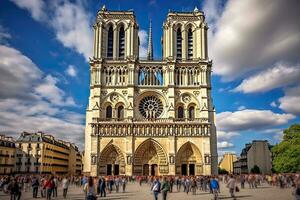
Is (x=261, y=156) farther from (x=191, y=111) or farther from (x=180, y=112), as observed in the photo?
(x=180, y=112)

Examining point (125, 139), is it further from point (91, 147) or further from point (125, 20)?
point (125, 20)

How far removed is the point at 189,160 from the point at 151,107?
9.99m

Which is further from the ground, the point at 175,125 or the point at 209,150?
the point at 175,125

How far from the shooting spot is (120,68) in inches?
2064

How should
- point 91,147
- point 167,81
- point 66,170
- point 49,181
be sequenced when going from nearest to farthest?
point 49,181, point 91,147, point 167,81, point 66,170

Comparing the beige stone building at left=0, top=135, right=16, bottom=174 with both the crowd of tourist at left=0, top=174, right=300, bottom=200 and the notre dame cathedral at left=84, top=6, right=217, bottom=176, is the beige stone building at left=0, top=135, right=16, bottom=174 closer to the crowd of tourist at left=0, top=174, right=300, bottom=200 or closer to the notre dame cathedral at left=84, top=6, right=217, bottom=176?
the crowd of tourist at left=0, top=174, right=300, bottom=200

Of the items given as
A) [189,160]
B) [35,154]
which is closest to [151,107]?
[189,160]

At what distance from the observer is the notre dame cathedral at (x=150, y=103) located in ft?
160

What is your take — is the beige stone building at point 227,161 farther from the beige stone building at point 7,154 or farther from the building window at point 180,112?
the beige stone building at point 7,154

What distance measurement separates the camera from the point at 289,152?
44156 mm

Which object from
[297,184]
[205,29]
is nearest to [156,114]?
[205,29]

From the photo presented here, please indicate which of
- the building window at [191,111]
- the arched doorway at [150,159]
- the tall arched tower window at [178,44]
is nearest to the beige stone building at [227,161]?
the building window at [191,111]

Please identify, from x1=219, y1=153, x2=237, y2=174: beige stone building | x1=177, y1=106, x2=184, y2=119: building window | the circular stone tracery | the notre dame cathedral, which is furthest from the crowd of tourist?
x1=219, y1=153, x2=237, y2=174: beige stone building

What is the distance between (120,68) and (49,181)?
115ft
